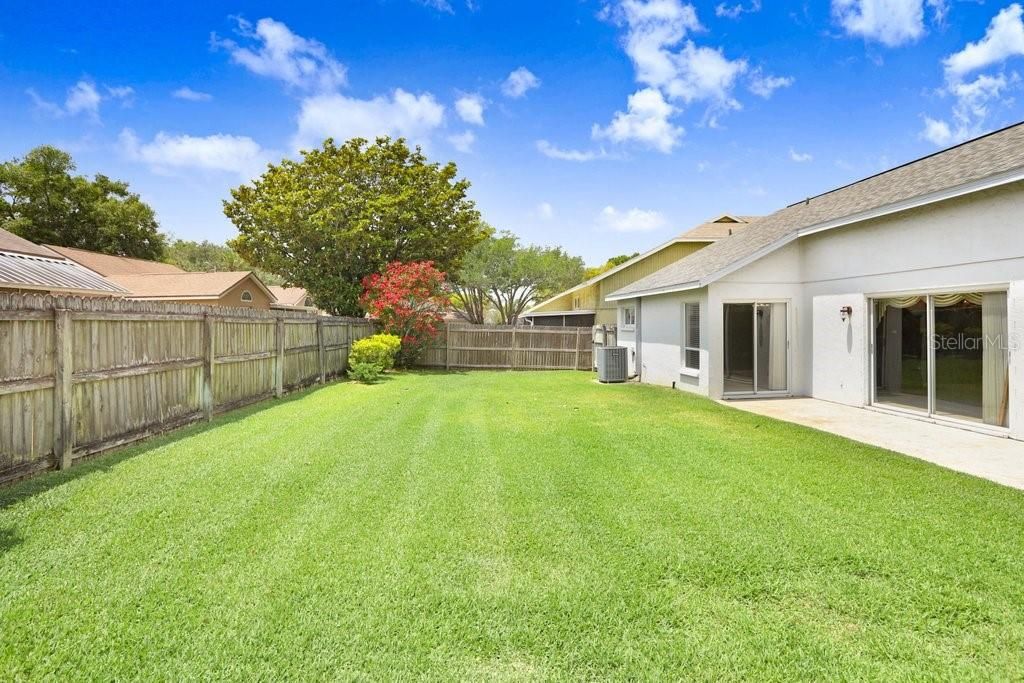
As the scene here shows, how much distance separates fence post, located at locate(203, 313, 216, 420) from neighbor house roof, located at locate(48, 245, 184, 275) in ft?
65.1

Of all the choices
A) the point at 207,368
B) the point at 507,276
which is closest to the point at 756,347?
the point at 207,368

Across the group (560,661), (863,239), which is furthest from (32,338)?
(863,239)

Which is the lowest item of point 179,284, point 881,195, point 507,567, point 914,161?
point 507,567

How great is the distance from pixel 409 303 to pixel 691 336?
8864 mm

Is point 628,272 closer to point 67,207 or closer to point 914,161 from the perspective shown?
point 914,161

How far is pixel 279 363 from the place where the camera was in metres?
10.4

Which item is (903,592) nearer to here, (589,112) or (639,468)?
(639,468)

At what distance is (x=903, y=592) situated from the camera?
2.92 m

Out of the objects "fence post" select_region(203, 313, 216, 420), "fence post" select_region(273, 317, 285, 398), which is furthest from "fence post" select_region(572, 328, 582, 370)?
"fence post" select_region(203, 313, 216, 420)

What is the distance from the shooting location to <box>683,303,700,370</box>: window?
1147 centimetres

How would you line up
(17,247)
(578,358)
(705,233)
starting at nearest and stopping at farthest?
(17,247) → (578,358) → (705,233)

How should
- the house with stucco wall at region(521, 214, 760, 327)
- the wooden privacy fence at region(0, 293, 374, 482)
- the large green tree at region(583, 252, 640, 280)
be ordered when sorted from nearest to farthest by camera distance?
1. the wooden privacy fence at region(0, 293, 374, 482)
2. the house with stucco wall at region(521, 214, 760, 327)
3. the large green tree at region(583, 252, 640, 280)

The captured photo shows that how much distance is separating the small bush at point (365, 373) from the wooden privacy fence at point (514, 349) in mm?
4840

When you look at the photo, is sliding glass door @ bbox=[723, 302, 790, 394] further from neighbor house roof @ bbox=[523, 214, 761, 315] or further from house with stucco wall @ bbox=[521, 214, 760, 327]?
neighbor house roof @ bbox=[523, 214, 761, 315]
